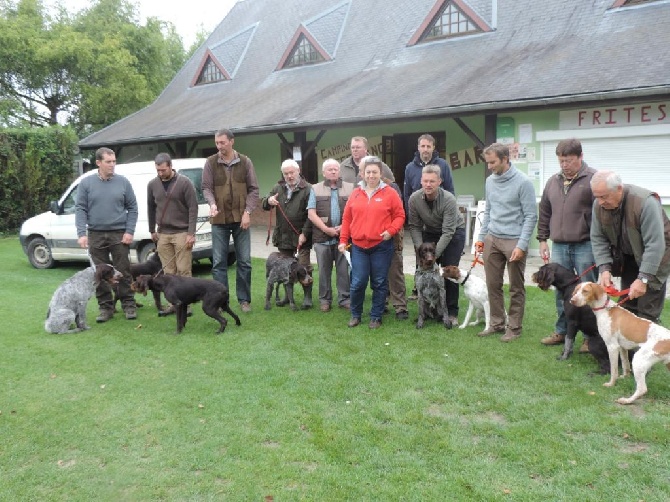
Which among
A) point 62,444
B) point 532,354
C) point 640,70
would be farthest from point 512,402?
point 640,70

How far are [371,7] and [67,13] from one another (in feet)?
63.2

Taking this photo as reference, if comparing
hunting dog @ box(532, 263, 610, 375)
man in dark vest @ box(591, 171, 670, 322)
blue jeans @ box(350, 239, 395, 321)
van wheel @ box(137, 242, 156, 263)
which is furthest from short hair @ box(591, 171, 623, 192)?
van wheel @ box(137, 242, 156, 263)

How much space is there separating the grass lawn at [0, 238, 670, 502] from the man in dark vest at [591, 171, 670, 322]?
748 millimetres

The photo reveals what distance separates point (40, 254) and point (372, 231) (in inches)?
309

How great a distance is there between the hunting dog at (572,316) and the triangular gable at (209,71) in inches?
639

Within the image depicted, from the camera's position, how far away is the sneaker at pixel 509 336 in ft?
18.3

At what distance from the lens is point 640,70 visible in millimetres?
8867

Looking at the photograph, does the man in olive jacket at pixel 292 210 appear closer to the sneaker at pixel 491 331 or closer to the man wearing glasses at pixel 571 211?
the sneaker at pixel 491 331

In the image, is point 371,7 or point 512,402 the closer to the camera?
point 512,402

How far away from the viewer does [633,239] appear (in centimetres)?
432

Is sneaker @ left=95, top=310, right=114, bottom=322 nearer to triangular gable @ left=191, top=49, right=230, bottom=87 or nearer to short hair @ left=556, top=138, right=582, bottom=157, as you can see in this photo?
short hair @ left=556, top=138, right=582, bottom=157

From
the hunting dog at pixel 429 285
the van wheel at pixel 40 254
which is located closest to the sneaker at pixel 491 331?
the hunting dog at pixel 429 285

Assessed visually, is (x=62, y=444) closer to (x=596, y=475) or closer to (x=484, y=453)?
(x=484, y=453)

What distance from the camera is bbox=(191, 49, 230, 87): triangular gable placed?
1919 centimetres
